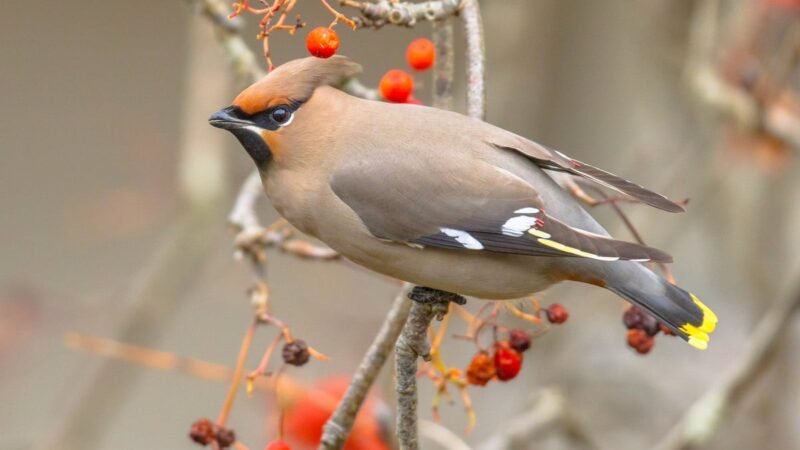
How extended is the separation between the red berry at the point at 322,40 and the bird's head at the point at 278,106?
23 cm

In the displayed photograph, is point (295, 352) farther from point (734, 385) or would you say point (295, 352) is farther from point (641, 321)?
point (734, 385)

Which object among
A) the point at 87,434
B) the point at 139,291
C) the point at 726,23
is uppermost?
the point at 726,23

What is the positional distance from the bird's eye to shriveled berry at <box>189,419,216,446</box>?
22.5 inches

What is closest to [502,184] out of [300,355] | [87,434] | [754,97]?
[300,355]

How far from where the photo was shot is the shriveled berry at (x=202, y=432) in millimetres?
2260

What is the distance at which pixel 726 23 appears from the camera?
158 inches

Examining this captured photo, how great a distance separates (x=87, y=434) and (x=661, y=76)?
2.03 m

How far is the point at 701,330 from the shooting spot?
7.73ft

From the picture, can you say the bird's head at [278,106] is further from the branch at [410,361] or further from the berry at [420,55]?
the branch at [410,361]

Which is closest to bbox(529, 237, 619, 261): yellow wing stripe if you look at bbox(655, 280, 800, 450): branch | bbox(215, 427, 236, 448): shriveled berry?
bbox(215, 427, 236, 448): shriveled berry

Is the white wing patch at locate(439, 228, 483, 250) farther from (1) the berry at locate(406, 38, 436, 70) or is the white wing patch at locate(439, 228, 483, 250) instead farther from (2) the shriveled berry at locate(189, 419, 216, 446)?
(2) the shriveled berry at locate(189, 419, 216, 446)

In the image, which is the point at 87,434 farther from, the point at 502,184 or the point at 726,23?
the point at 726,23

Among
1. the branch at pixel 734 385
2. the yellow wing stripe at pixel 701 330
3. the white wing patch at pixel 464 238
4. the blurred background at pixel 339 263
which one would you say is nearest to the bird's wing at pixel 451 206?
the white wing patch at pixel 464 238

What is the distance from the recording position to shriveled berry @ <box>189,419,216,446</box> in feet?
7.41
